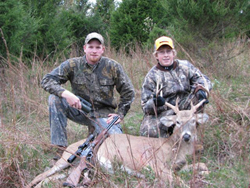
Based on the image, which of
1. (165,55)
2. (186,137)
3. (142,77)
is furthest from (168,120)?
(142,77)

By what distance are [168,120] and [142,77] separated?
325 cm

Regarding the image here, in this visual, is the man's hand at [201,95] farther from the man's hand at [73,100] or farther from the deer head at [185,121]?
the man's hand at [73,100]

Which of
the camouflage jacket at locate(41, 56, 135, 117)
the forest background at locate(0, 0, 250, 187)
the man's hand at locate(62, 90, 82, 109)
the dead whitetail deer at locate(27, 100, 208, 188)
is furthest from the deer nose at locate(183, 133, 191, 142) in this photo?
the man's hand at locate(62, 90, 82, 109)

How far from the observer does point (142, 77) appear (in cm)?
728

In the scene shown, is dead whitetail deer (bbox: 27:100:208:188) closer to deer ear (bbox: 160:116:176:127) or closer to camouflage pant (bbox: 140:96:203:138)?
deer ear (bbox: 160:116:176:127)

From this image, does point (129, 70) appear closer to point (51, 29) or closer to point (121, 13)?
point (51, 29)

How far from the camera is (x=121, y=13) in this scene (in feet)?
43.5

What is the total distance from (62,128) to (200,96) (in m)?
1.88

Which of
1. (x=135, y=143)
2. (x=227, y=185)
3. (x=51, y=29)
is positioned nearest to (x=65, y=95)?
(x=135, y=143)

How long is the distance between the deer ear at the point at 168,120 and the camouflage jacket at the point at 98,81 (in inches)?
29.4

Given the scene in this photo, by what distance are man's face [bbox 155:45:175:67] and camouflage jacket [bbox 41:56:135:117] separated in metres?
0.62

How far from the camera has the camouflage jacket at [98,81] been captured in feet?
Answer: 15.2

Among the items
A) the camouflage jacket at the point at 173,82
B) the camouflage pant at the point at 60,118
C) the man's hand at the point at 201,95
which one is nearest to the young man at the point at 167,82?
the camouflage jacket at the point at 173,82

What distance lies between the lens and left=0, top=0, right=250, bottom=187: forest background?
342cm
